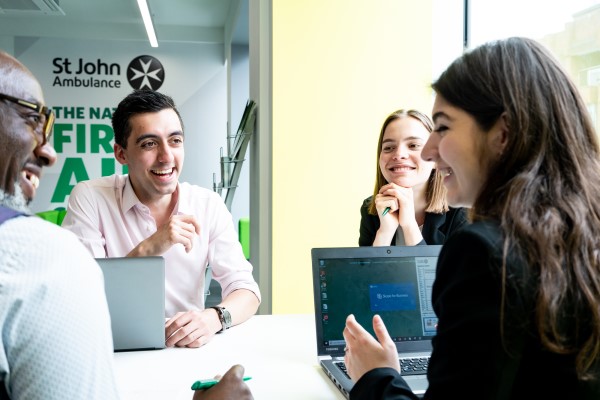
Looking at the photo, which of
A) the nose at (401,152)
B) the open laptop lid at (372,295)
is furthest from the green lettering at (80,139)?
the open laptop lid at (372,295)

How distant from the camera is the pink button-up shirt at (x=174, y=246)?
81.0 inches

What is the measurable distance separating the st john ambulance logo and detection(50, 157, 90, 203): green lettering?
1398mm

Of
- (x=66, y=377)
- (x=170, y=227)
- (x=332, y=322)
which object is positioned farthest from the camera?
(x=170, y=227)

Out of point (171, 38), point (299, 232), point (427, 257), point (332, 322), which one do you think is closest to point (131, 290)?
point (332, 322)

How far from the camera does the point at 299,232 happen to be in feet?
10.4

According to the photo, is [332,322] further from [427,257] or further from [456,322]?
[456,322]

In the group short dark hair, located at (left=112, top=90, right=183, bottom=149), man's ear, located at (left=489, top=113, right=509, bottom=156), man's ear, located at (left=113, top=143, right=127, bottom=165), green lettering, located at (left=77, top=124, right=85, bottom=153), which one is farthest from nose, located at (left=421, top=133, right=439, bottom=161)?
green lettering, located at (left=77, top=124, right=85, bottom=153)

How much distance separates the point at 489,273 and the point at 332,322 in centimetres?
74

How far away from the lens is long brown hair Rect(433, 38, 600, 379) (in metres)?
0.73

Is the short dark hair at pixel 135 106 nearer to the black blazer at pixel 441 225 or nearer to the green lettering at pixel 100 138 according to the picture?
the black blazer at pixel 441 225

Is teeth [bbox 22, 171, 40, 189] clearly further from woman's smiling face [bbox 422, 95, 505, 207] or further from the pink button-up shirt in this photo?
the pink button-up shirt

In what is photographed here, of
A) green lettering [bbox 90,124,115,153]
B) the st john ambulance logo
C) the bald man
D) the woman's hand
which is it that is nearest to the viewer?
the bald man

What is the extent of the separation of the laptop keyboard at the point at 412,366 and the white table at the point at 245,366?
0.16ft

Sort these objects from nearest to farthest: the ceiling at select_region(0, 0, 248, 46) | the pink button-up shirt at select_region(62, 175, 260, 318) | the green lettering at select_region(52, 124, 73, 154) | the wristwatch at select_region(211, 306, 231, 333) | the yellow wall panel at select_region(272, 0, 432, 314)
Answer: the wristwatch at select_region(211, 306, 231, 333)
the pink button-up shirt at select_region(62, 175, 260, 318)
the yellow wall panel at select_region(272, 0, 432, 314)
the ceiling at select_region(0, 0, 248, 46)
the green lettering at select_region(52, 124, 73, 154)
